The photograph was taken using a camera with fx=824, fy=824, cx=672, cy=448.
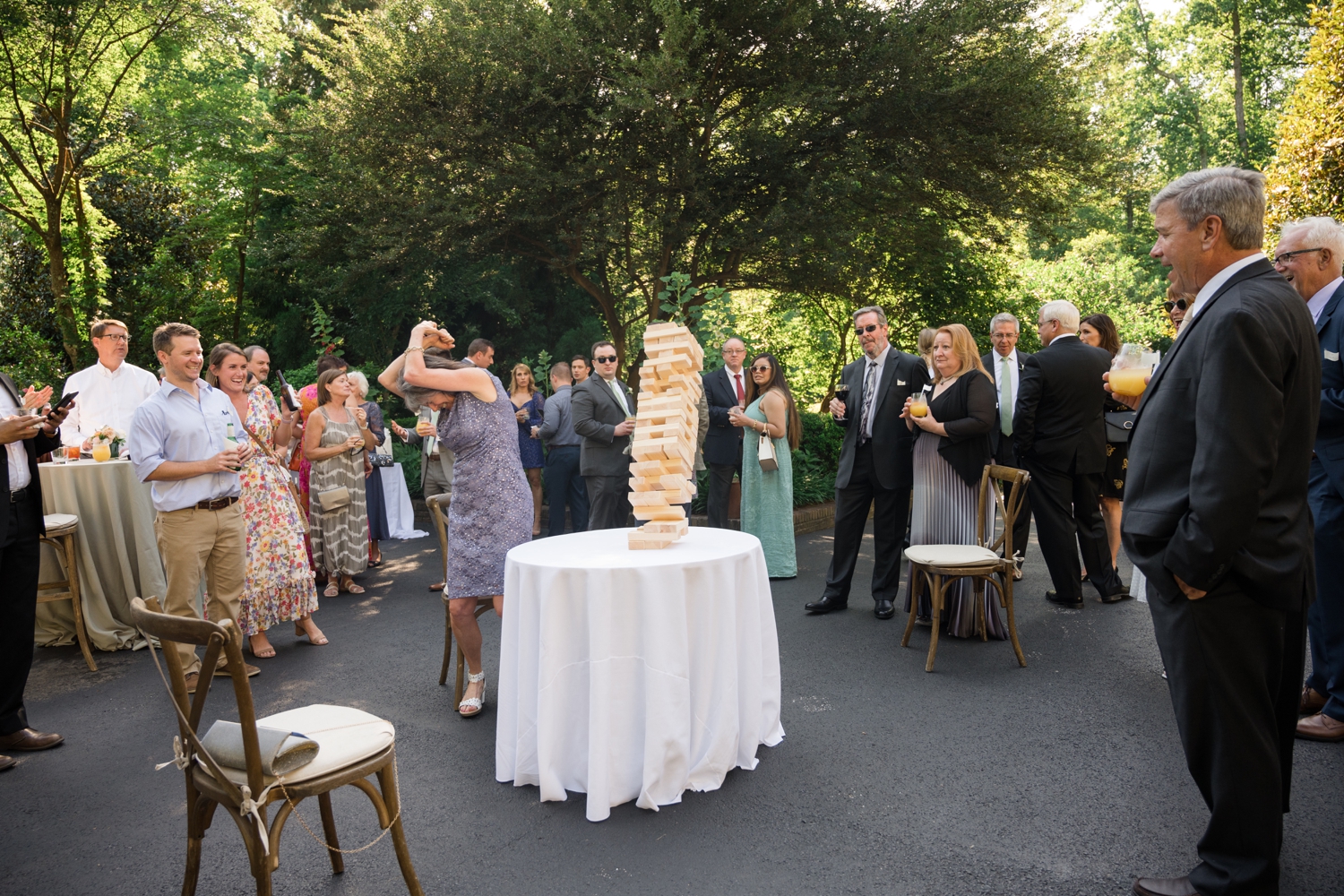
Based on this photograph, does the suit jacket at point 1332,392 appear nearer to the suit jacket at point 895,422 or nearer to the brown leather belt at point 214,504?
the suit jacket at point 895,422

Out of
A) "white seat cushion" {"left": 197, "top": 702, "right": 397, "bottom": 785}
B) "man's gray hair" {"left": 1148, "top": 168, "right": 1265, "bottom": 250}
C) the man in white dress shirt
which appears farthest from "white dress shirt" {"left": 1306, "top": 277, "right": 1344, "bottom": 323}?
the man in white dress shirt

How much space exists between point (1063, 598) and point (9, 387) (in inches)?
273

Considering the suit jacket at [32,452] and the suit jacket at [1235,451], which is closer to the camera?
the suit jacket at [1235,451]

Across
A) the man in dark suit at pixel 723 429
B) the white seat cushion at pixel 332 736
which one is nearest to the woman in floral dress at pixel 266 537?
the white seat cushion at pixel 332 736

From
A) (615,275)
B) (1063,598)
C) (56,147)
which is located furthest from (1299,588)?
(56,147)

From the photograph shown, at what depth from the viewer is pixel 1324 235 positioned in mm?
3738

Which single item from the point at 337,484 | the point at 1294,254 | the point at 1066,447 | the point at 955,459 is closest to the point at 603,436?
the point at 337,484

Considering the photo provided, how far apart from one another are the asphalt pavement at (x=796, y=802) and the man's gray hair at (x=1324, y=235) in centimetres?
227

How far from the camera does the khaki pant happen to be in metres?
4.77

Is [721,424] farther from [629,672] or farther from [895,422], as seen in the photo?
[629,672]

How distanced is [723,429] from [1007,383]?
256 cm

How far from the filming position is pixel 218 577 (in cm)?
502

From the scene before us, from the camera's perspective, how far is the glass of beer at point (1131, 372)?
3525mm

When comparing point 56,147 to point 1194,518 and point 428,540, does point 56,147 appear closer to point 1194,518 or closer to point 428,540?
point 428,540
